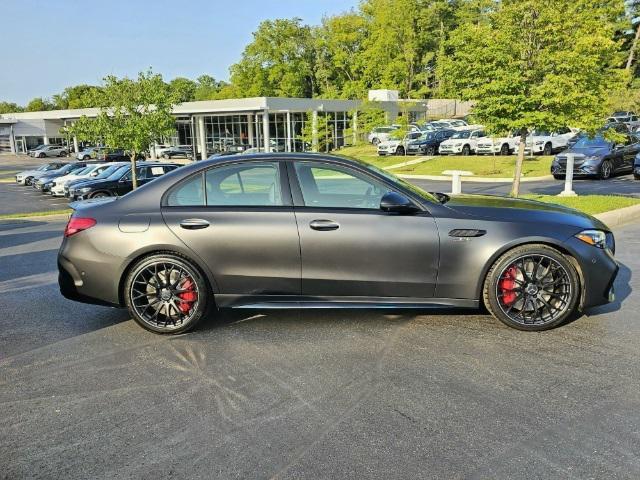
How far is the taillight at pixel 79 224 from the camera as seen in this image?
4.84 metres

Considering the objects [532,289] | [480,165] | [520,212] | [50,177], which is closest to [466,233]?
[520,212]

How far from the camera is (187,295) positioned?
477 centimetres

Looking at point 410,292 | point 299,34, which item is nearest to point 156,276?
point 410,292

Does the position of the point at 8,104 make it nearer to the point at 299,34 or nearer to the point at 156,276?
the point at 299,34

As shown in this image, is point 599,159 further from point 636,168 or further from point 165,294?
point 165,294

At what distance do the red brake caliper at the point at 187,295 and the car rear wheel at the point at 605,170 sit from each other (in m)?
18.4

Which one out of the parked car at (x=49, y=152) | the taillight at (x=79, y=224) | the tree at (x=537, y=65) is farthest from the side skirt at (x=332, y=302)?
the parked car at (x=49, y=152)

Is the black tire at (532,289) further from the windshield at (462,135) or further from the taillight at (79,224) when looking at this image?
the windshield at (462,135)

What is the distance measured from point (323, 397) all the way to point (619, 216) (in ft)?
28.3

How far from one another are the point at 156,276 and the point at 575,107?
9.41m

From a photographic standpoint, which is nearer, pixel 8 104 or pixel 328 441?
pixel 328 441

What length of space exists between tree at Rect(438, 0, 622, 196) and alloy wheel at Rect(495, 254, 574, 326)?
22.0ft

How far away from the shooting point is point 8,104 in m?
133

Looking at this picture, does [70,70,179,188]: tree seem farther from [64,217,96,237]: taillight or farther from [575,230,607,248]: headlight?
[575,230,607,248]: headlight
